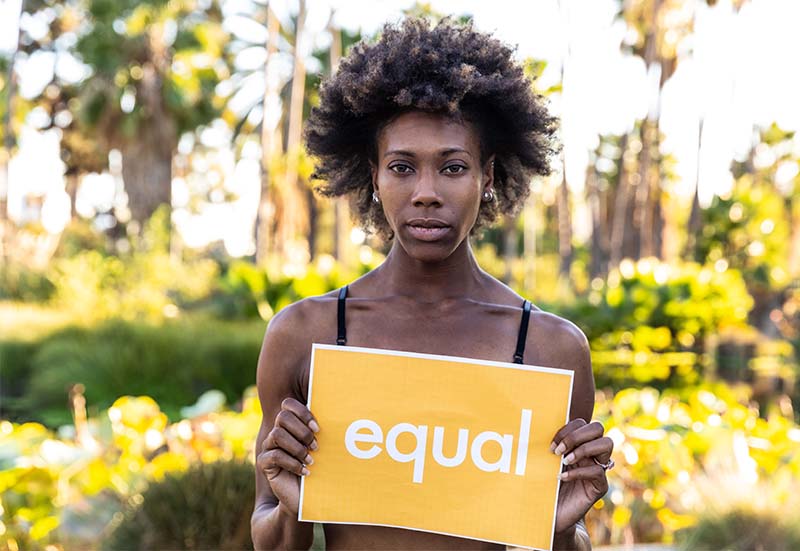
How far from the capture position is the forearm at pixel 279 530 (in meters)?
1.94

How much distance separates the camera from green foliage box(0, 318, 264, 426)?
36.7ft

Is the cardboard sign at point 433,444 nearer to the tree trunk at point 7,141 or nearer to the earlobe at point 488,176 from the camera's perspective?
the earlobe at point 488,176

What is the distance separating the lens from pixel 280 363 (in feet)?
6.46

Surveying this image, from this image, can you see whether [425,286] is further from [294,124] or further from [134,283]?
[294,124]

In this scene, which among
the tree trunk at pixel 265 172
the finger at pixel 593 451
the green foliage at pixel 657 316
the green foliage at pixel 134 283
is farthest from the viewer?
the tree trunk at pixel 265 172

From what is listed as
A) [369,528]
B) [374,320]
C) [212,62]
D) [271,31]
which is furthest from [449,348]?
[212,62]

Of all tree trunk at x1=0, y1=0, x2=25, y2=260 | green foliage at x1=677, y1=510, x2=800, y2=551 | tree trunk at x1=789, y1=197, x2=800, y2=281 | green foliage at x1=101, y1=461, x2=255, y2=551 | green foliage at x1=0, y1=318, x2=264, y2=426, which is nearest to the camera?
green foliage at x1=101, y1=461, x2=255, y2=551

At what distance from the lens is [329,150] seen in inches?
87.8

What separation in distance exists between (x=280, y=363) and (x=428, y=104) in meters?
0.61

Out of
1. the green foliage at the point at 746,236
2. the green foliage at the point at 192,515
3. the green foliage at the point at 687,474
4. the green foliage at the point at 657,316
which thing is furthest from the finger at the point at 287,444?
the green foliage at the point at 746,236

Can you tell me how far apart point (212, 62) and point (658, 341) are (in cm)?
1829

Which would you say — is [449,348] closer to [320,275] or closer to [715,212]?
[320,275]

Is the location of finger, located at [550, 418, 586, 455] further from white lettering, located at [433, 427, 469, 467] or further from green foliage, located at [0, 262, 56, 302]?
green foliage, located at [0, 262, 56, 302]

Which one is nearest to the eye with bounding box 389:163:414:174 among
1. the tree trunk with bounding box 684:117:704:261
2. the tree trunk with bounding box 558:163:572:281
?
the tree trunk with bounding box 558:163:572:281
